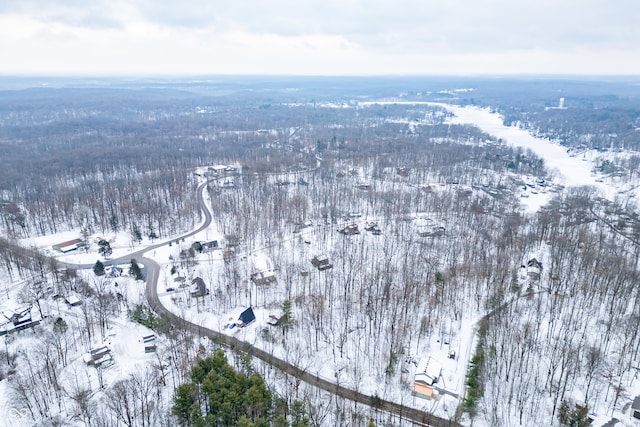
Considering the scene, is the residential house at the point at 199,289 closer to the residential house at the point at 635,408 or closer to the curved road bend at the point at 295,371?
the curved road bend at the point at 295,371

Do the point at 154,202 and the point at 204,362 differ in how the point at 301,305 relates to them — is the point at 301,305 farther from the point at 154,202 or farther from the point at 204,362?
the point at 154,202

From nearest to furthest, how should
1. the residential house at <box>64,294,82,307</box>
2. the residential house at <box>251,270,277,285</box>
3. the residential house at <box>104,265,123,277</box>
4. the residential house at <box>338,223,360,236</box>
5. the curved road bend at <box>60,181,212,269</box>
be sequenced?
the residential house at <box>64,294,82,307</box>
the residential house at <box>251,270,277,285</box>
the residential house at <box>104,265,123,277</box>
the curved road bend at <box>60,181,212,269</box>
the residential house at <box>338,223,360,236</box>

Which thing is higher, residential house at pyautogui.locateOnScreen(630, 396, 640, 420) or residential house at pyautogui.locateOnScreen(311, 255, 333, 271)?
residential house at pyautogui.locateOnScreen(311, 255, 333, 271)

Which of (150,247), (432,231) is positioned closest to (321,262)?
(432,231)

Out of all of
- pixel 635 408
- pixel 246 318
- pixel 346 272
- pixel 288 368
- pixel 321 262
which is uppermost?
pixel 321 262

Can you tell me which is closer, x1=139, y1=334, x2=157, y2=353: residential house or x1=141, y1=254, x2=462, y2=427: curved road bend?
x1=141, y1=254, x2=462, y2=427: curved road bend

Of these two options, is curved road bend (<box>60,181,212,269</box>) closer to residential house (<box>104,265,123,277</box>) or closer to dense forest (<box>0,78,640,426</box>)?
dense forest (<box>0,78,640,426</box>)

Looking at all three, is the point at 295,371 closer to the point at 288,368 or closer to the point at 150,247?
the point at 288,368

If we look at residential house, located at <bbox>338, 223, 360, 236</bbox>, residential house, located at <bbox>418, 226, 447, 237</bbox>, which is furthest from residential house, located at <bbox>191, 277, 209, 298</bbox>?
residential house, located at <bbox>418, 226, 447, 237</bbox>

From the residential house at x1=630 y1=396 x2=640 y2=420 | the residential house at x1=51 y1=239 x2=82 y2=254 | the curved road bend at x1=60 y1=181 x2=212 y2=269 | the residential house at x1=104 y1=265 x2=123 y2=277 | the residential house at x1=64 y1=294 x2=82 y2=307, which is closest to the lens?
the residential house at x1=630 y1=396 x2=640 y2=420

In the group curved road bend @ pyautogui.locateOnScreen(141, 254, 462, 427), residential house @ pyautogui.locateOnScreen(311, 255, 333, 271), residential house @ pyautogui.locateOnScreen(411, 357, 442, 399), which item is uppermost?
residential house @ pyautogui.locateOnScreen(311, 255, 333, 271)

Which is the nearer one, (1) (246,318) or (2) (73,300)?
(1) (246,318)
